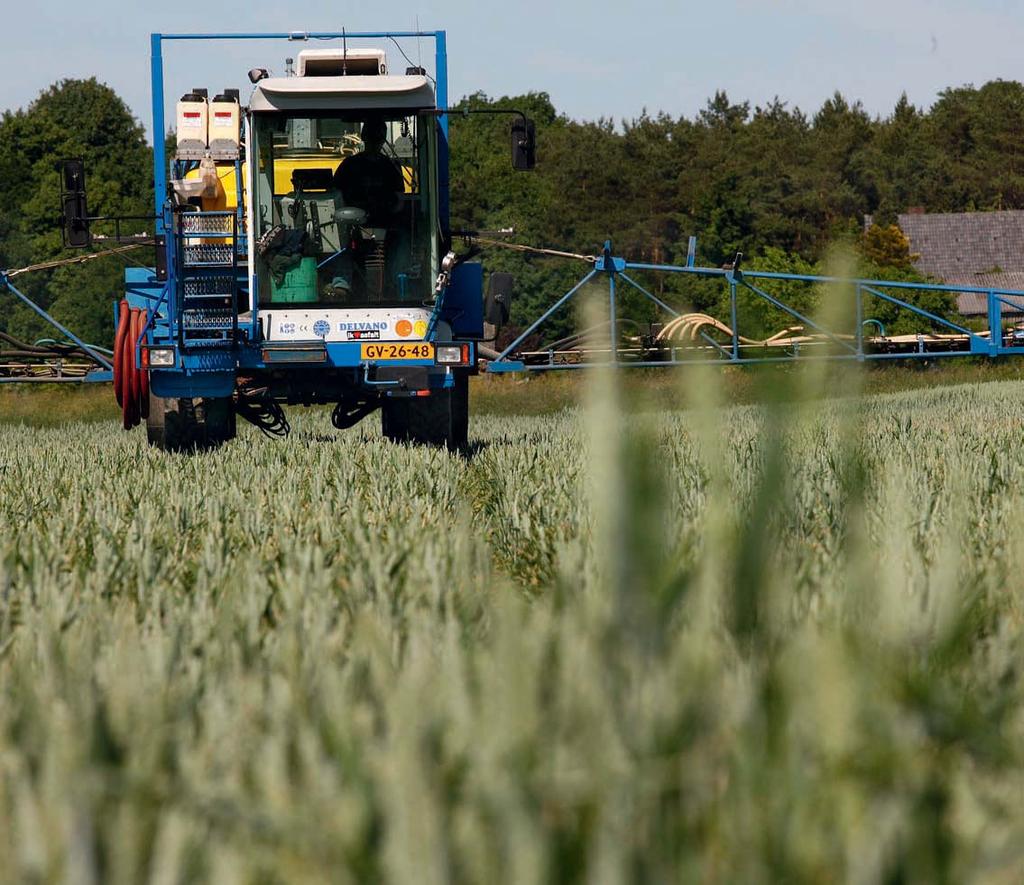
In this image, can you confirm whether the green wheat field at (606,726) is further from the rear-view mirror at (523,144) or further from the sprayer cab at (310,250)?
the rear-view mirror at (523,144)

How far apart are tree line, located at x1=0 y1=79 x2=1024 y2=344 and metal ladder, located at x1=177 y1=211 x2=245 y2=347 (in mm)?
29038

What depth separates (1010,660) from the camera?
103 inches

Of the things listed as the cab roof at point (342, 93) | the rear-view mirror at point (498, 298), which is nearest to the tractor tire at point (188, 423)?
the rear-view mirror at point (498, 298)

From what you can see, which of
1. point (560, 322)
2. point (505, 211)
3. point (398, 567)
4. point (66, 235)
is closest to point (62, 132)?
point (505, 211)

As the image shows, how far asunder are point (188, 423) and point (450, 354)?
6.67 feet

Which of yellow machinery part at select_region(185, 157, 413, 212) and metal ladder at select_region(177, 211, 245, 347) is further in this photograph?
yellow machinery part at select_region(185, 157, 413, 212)

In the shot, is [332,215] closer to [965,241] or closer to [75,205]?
[75,205]

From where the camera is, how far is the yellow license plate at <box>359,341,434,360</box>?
1152 centimetres

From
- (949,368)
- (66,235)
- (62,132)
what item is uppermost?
(62,132)

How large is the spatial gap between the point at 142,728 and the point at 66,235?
1014 cm

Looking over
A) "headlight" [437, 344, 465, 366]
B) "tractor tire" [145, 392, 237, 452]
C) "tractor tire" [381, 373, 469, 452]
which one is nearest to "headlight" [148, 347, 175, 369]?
"tractor tire" [145, 392, 237, 452]

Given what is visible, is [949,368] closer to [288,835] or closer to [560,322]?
[560,322]

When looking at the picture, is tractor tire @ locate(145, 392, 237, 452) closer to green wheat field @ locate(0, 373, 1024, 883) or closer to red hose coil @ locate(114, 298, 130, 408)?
red hose coil @ locate(114, 298, 130, 408)

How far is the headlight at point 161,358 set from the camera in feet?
37.4
